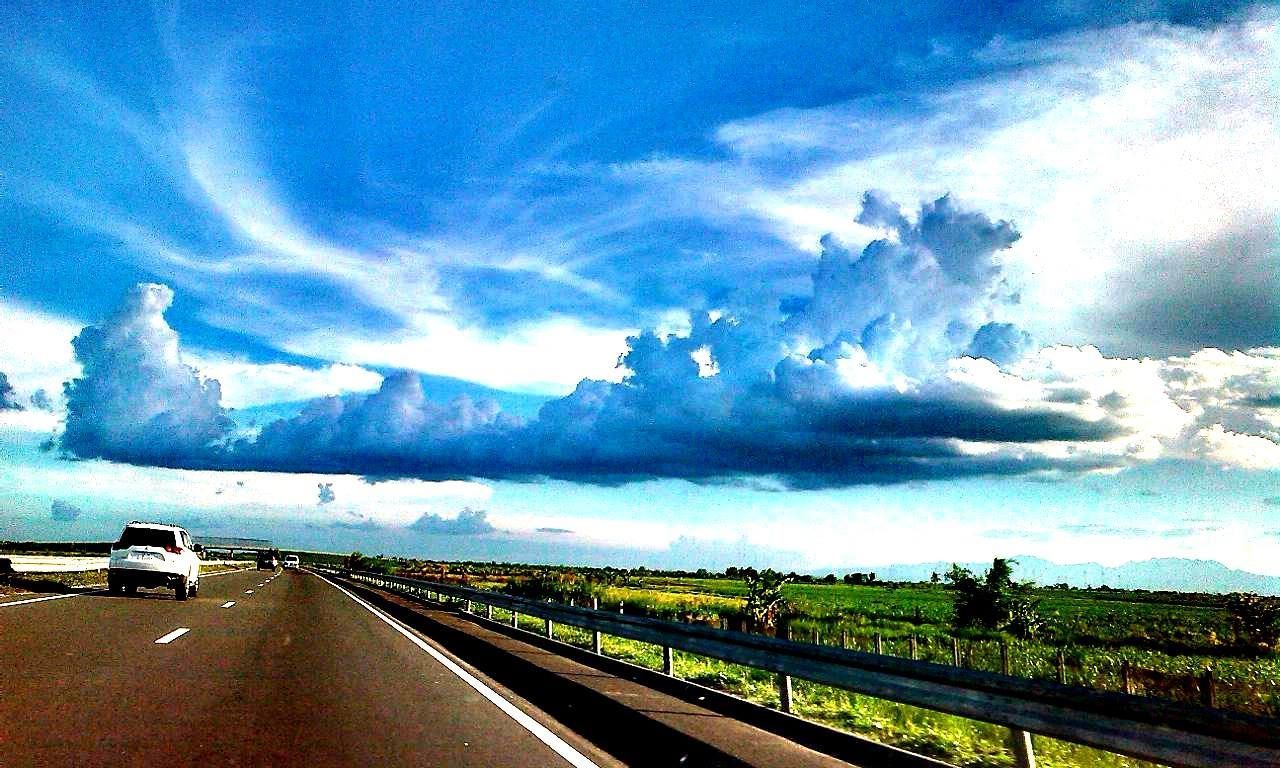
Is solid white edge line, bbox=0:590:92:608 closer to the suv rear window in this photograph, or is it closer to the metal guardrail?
the suv rear window

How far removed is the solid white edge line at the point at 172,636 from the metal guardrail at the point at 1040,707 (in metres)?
9.43

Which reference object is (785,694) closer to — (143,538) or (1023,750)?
(1023,750)

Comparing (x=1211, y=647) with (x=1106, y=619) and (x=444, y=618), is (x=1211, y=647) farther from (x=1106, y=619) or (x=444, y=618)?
(x=444, y=618)

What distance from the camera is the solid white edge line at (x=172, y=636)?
1506 cm

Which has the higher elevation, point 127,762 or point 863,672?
point 863,672

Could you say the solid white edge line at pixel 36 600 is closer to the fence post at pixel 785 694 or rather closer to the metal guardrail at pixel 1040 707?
the metal guardrail at pixel 1040 707

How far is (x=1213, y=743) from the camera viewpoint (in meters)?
4.57

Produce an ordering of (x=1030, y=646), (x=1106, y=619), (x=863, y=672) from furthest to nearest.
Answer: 1. (x=1106, y=619)
2. (x=1030, y=646)
3. (x=863, y=672)

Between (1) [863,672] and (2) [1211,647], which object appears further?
(2) [1211,647]

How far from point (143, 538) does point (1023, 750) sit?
2837 cm

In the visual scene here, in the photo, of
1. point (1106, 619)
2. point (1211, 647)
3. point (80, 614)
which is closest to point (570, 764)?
point (80, 614)

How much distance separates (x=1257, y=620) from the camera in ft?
254

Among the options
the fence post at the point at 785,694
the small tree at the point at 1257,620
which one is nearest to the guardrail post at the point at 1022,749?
the fence post at the point at 785,694

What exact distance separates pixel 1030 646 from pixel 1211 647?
79.3ft
